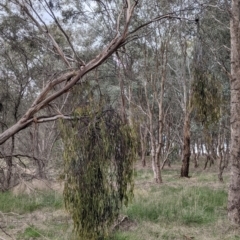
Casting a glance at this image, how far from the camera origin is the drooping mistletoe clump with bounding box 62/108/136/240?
4.94 meters

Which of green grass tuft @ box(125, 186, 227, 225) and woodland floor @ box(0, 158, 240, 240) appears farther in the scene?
green grass tuft @ box(125, 186, 227, 225)

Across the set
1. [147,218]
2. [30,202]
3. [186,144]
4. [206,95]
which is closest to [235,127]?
[206,95]

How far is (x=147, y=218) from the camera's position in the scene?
9242 millimetres

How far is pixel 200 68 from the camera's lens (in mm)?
7352

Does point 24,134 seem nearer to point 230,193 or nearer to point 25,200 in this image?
point 25,200

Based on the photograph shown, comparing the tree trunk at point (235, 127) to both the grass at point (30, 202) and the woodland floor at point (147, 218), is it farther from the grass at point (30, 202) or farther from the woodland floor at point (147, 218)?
the grass at point (30, 202)

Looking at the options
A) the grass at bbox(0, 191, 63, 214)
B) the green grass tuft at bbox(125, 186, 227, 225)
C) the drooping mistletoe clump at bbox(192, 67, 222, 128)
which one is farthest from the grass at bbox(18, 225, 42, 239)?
the drooping mistletoe clump at bbox(192, 67, 222, 128)

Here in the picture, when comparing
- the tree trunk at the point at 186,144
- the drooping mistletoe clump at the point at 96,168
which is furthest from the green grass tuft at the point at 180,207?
the tree trunk at the point at 186,144

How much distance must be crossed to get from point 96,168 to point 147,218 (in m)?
4.62

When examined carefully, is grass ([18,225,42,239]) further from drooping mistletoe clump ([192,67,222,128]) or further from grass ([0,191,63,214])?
drooping mistletoe clump ([192,67,222,128])

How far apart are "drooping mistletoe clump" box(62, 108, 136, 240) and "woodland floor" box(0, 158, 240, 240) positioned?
5.56 ft

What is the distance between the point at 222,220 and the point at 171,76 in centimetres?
1443

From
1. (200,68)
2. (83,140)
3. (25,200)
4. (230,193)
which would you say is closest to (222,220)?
(230,193)

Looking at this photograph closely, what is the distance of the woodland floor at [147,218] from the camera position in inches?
313
